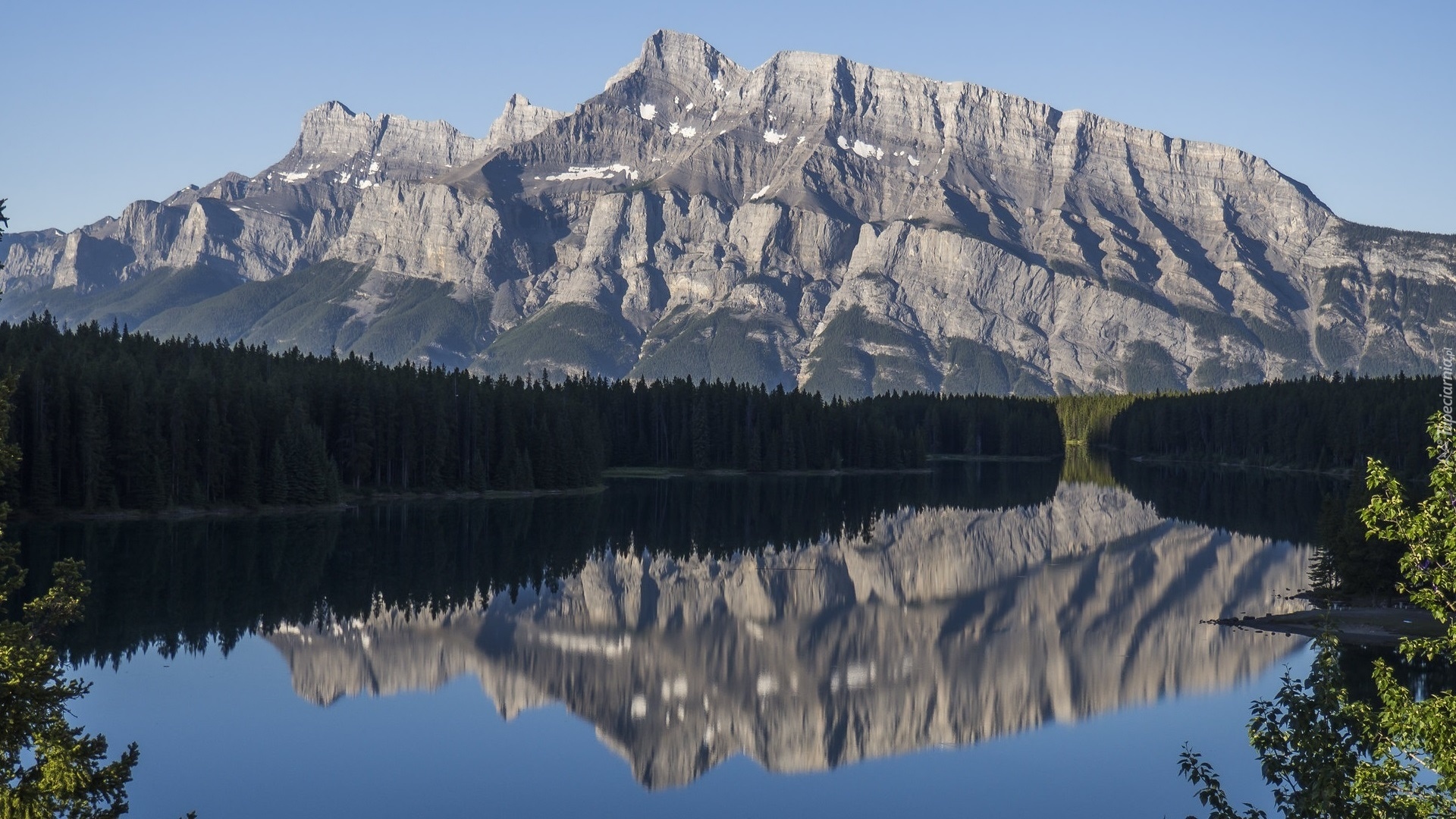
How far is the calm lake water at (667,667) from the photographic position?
37.3 m

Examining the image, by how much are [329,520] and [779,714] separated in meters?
70.2

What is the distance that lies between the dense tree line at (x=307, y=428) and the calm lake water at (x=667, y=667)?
821 cm

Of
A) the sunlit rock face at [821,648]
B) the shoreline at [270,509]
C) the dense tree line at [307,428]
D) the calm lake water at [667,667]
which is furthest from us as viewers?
the dense tree line at [307,428]

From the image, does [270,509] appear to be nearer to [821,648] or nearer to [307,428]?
[307,428]

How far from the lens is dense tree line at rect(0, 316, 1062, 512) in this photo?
103438 mm

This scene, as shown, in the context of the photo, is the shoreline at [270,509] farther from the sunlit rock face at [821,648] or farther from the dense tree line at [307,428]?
the sunlit rock face at [821,648]

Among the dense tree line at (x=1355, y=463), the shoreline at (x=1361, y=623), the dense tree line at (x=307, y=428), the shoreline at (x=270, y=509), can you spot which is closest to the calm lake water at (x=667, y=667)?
the shoreline at (x=1361, y=623)

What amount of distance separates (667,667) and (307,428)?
72.2 meters

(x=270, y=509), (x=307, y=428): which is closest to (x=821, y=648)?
(x=270, y=509)

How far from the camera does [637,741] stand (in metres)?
41.0

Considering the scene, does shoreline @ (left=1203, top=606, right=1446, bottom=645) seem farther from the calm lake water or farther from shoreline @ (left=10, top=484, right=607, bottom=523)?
shoreline @ (left=10, top=484, right=607, bottom=523)

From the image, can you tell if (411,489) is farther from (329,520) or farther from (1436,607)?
(1436,607)

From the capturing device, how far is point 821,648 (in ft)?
188

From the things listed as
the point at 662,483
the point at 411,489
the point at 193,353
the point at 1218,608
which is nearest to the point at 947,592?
the point at 1218,608
